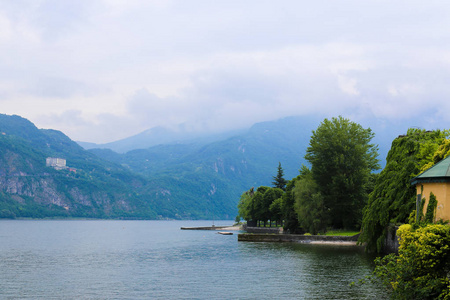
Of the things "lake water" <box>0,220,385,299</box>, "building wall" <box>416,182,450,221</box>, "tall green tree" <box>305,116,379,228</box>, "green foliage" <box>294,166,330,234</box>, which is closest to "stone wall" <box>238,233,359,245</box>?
"green foliage" <box>294,166,330,234</box>

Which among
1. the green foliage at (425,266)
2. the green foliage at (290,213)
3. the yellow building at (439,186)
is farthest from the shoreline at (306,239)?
the green foliage at (425,266)

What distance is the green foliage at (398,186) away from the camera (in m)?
51.1

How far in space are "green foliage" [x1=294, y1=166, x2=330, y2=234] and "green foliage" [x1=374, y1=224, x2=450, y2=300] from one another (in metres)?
66.0

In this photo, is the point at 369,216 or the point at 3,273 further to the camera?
the point at 369,216

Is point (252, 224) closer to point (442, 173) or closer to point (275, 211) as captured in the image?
point (275, 211)

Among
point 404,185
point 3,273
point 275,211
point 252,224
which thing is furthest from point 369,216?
point 252,224

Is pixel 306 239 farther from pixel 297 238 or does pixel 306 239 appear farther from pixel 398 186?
pixel 398 186

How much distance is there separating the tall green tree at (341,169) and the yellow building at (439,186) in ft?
198

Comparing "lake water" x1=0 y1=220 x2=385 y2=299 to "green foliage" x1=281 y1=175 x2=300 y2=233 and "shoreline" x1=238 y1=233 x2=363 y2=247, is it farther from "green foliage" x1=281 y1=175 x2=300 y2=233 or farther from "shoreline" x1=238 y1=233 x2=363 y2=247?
"green foliage" x1=281 y1=175 x2=300 y2=233

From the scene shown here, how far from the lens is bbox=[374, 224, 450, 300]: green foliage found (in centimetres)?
2372

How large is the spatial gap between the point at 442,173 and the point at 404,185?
2747 cm

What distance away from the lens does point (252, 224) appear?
5945 inches

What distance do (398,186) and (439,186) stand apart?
27704mm

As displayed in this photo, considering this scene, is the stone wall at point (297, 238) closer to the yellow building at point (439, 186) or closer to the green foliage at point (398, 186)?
the green foliage at point (398, 186)
